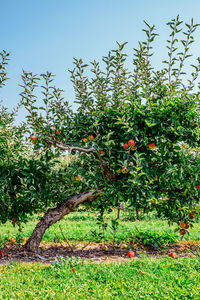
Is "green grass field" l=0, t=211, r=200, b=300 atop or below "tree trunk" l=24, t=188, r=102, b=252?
below

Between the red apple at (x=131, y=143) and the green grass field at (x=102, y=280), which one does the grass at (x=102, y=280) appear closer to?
the green grass field at (x=102, y=280)

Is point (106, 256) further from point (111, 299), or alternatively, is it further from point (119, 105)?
point (119, 105)

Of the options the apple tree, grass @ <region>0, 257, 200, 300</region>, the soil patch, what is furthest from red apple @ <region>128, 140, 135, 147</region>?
the soil patch

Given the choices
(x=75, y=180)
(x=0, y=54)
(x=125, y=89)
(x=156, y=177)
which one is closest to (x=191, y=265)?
(x=156, y=177)

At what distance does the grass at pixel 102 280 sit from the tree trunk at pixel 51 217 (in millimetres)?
818

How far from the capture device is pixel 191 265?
3816 millimetres

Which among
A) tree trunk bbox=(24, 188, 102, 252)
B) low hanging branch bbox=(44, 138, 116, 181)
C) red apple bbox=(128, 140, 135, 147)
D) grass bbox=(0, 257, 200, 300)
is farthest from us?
tree trunk bbox=(24, 188, 102, 252)

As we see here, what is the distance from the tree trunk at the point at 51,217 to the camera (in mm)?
4652

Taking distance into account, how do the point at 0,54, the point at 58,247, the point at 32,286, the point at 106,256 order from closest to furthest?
the point at 32,286
the point at 0,54
the point at 106,256
the point at 58,247

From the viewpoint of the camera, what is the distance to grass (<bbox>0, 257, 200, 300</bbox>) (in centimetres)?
283

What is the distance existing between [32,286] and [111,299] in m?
0.93

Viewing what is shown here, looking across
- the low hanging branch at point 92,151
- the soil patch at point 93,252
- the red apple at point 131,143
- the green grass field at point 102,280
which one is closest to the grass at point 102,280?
the green grass field at point 102,280

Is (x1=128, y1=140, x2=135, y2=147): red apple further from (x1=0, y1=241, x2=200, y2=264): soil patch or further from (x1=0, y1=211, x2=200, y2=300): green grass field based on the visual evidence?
(x1=0, y1=241, x2=200, y2=264): soil patch

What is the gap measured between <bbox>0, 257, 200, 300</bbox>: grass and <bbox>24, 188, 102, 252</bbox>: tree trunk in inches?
32.2
